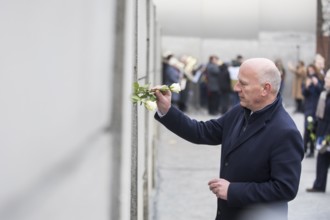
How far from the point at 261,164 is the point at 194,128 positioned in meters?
0.69

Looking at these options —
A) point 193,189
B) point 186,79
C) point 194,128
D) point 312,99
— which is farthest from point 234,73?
point 194,128

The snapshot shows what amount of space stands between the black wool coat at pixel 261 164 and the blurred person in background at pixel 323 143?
5.28 m

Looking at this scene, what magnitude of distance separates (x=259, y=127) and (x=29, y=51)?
1.98 metres

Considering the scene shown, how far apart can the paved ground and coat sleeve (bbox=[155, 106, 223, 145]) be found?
3339mm

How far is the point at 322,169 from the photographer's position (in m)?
8.82

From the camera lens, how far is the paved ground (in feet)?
24.8

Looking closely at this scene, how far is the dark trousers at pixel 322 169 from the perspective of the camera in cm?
878

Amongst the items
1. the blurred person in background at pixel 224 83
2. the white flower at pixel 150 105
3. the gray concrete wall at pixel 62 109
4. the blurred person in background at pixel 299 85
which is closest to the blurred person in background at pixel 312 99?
the white flower at pixel 150 105

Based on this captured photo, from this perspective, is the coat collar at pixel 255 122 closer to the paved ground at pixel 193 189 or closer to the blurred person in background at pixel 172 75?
the paved ground at pixel 193 189

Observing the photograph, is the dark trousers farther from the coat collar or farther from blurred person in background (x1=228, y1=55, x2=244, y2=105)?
blurred person in background (x1=228, y1=55, x2=244, y2=105)

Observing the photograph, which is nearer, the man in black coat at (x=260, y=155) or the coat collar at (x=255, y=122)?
the man in black coat at (x=260, y=155)

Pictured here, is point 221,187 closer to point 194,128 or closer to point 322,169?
point 194,128

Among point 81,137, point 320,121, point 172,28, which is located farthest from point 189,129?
point 172,28

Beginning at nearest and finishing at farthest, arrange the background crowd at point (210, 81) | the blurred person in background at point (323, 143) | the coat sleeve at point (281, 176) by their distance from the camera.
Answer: the coat sleeve at point (281, 176) → the blurred person in background at point (323, 143) → the background crowd at point (210, 81)
